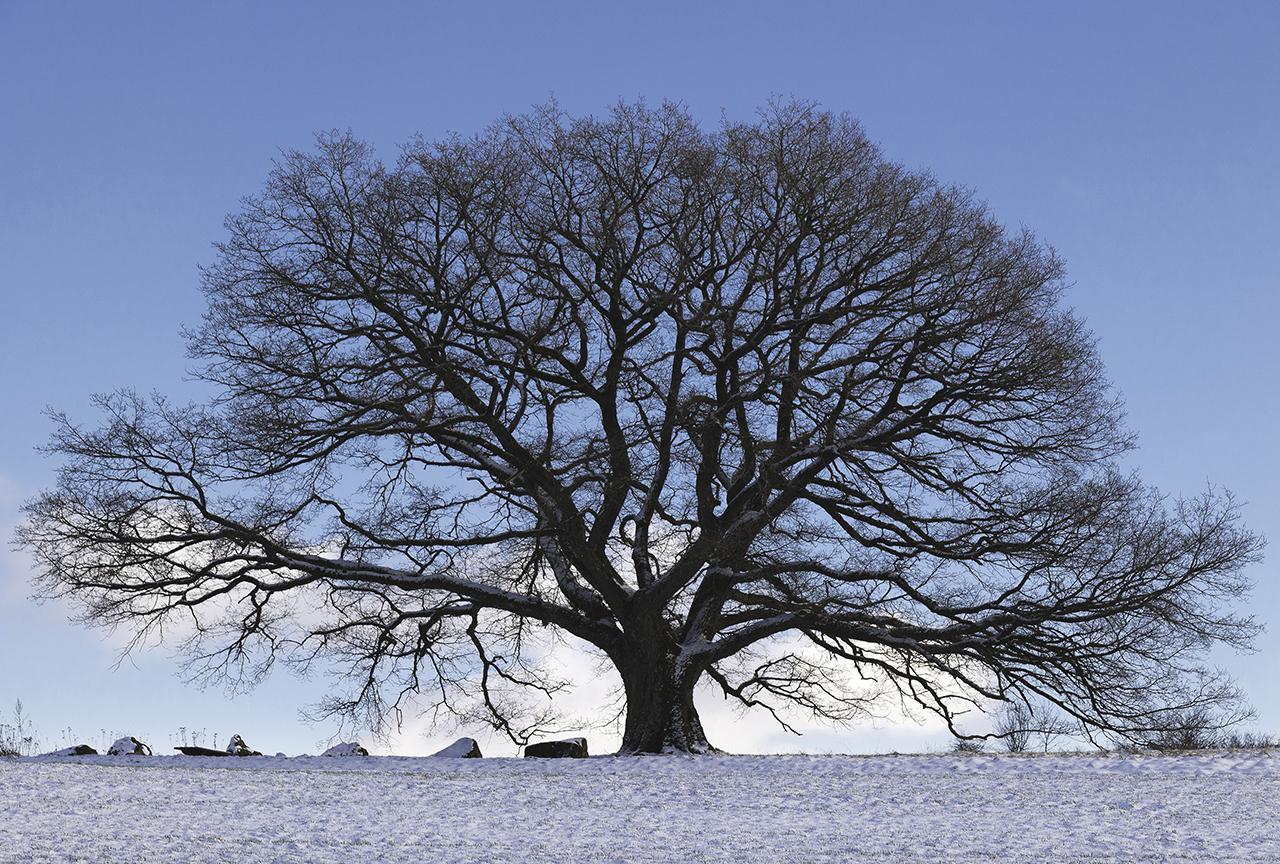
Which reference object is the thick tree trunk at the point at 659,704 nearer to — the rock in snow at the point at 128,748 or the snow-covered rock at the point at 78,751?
the rock in snow at the point at 128,748

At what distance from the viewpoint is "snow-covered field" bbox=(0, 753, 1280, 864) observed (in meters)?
9.16

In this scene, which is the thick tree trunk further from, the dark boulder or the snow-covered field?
the dark boulder

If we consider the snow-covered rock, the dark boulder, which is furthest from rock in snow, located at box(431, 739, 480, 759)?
the snow-covered rock

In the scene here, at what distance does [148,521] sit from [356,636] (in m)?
3.57

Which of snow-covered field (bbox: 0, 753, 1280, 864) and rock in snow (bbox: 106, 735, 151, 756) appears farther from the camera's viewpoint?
rock in snow (bbox: 106, 735, 151, 756)

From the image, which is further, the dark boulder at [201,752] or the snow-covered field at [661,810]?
the dark boulder at [201,752]

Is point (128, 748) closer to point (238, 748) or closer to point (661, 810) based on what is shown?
point (238, 748)

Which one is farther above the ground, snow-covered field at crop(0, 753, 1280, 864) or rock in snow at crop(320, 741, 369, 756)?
rock in snow at crop(320, 741, 369, 756)

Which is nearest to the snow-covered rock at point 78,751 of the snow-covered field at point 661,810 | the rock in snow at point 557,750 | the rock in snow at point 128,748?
the rock in snow at point 128,748

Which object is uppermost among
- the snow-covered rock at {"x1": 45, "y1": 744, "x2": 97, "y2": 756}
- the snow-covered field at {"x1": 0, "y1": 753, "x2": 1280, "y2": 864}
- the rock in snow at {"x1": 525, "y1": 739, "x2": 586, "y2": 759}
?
the snow-covered rock at {"x1": 45, "y1": 744, "x2": 97, "y2": 756}

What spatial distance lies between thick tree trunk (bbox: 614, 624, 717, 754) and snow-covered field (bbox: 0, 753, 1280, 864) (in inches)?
75.6

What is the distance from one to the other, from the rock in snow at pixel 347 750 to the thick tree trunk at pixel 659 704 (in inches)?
145

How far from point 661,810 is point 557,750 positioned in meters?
6.05

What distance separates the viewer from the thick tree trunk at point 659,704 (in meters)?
17.5
